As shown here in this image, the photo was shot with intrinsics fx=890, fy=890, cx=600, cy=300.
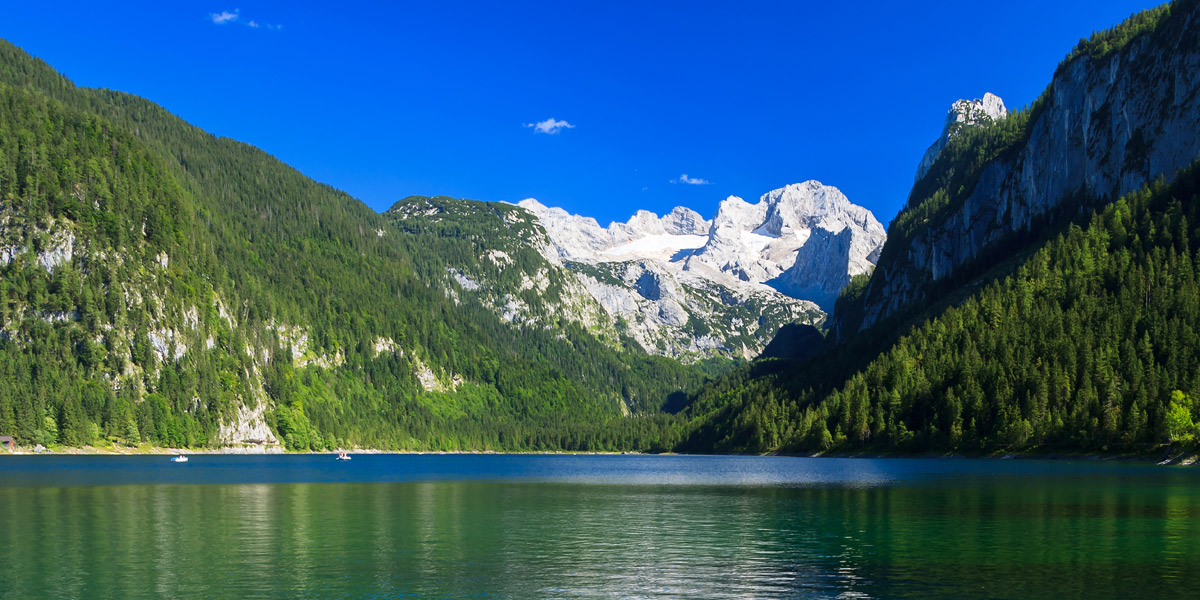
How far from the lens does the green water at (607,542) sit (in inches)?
1734

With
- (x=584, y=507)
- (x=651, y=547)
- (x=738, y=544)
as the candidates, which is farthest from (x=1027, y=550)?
(x=584, y=507)

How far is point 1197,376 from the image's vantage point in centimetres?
16100

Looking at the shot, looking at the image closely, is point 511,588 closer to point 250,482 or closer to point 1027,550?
point 1027,550

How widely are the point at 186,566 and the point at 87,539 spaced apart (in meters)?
14.8

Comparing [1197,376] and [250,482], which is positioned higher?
[1197,376]

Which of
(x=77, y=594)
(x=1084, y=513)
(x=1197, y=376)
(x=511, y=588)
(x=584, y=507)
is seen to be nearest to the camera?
(x=77, y=594)

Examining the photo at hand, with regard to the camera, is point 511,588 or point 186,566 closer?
→ point 511,588

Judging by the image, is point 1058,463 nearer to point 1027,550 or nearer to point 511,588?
point 1027,550

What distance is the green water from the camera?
1734 inches

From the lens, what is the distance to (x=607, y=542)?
61.9 meters

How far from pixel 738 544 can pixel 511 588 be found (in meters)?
21.6

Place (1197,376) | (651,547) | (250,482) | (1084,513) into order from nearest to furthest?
(651,547)
(1084,513)
(250,482)
(1197,376)

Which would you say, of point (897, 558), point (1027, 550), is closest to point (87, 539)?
point (897, 558)

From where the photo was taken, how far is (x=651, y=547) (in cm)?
5934
